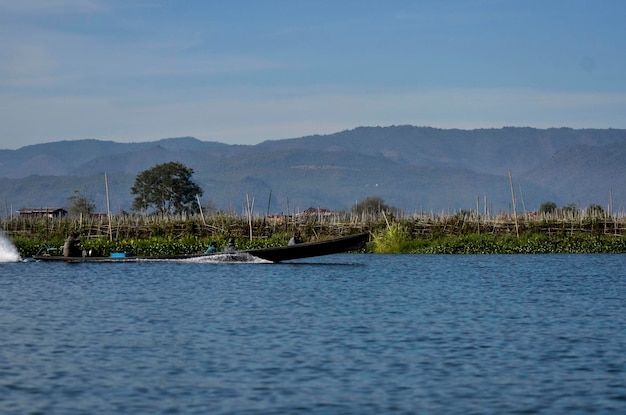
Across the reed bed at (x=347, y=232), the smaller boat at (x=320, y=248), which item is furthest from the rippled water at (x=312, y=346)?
the reed bed at (x=347, y=232)

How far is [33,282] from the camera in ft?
115

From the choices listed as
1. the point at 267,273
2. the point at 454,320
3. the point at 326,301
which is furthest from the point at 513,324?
the point at 267,273

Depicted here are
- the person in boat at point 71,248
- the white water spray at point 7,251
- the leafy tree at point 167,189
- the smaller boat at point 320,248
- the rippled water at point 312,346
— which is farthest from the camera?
the leafy tree at point 167,189

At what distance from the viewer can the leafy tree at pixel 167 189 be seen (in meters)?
114

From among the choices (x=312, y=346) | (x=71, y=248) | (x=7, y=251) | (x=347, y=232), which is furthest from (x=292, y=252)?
(x=347, y=232)

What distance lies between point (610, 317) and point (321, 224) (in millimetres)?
38259

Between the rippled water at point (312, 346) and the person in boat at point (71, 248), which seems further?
the person in boat at point (71, 248)

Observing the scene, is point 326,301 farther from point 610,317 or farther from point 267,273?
point 267,273

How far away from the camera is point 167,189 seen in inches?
4518

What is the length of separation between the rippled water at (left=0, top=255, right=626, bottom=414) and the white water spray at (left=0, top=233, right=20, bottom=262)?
605 inches

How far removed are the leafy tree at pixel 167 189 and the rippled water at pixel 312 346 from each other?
79439 millimetres

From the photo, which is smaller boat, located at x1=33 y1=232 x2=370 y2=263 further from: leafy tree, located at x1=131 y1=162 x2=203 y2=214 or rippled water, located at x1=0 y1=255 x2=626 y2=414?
leafy tree, located at x1=131 y1=162 x2=203 y2=214

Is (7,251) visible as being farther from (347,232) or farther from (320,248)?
(320,248)

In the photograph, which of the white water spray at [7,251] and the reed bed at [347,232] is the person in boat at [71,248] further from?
the reed bed at [347,232]
